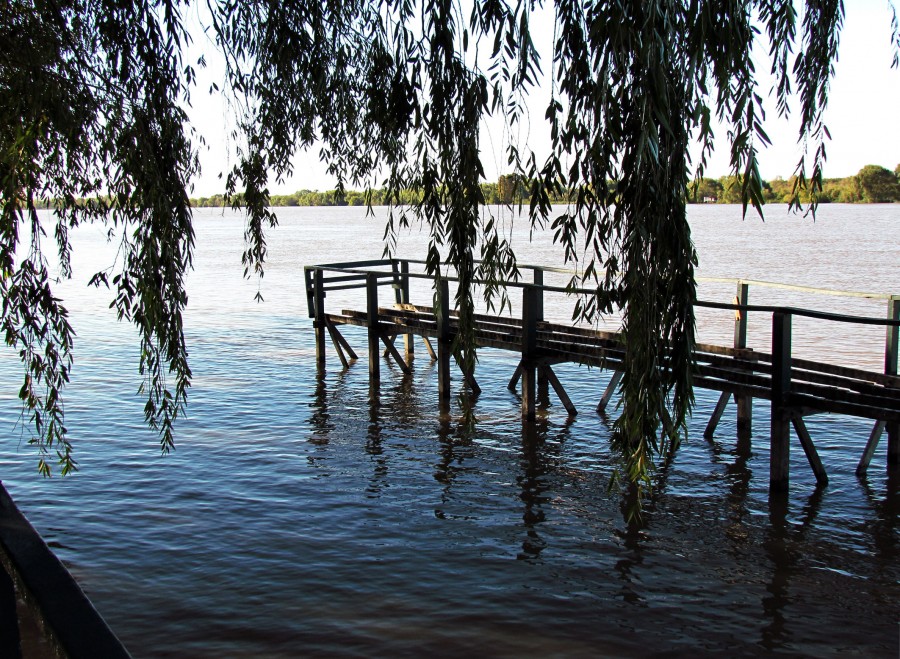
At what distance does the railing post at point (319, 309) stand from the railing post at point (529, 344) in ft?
16.6

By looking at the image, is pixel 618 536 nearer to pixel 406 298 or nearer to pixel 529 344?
pixel 529 344

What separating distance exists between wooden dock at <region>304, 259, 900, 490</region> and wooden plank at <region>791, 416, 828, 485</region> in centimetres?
1

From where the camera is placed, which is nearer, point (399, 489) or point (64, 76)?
point (64, 76)

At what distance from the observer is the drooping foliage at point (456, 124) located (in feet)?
10.1

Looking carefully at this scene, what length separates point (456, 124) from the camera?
3.95 metres

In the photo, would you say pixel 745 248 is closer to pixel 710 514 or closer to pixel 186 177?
pixel 710 514

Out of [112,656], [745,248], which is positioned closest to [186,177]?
[112,656]

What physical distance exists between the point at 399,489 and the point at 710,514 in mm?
3206

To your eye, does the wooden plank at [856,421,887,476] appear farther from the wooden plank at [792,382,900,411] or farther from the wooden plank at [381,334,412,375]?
the wooden plank at [381,334,412,375]

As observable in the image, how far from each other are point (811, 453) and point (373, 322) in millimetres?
7581

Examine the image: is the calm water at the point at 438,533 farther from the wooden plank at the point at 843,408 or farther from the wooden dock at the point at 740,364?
the wooden plank at the point at 843,408

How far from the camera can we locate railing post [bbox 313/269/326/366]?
53.0 feet

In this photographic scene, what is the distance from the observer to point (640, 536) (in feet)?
27.6

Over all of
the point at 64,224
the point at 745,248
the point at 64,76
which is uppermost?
the point at 64,76
